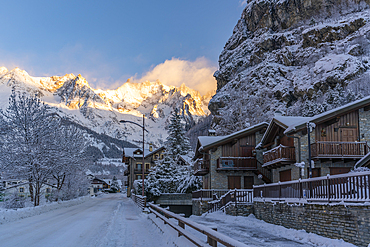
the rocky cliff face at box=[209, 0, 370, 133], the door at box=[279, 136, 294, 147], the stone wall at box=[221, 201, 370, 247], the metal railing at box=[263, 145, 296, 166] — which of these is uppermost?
the rocky cliff face at box=[209, 0, 370, 133]

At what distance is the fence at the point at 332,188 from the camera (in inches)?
475

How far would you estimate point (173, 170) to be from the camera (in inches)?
1795

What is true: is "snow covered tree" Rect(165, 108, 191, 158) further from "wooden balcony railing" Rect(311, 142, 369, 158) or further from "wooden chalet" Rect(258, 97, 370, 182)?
"wooden balcony railing" Rect(311, 142, 369, 158)

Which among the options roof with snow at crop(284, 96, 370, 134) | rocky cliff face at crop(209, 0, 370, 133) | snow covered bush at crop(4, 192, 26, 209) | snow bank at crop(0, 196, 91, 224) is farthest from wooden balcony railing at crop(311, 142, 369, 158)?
rocky cliff face at crop(209, 0, 370, 133)

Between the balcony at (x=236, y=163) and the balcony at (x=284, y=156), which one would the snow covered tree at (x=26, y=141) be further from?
the balcony at (x=284, y=156)

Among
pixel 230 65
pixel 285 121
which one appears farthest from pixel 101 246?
pixel 230 65

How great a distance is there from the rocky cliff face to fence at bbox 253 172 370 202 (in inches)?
1476

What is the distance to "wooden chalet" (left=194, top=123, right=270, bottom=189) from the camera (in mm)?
32000

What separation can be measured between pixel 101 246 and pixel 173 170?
3490 cm

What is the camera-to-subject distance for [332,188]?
547 inches

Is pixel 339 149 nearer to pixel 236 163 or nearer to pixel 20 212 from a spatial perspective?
pixel 236 163

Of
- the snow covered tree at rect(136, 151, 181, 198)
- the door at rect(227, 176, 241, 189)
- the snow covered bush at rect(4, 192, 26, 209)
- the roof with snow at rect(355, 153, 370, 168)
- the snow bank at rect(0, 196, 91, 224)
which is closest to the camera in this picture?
the snow bank at rect(0, 196, 91, 224)

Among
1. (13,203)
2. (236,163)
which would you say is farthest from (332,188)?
(13,203)

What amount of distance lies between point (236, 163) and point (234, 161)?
10.7 inches
